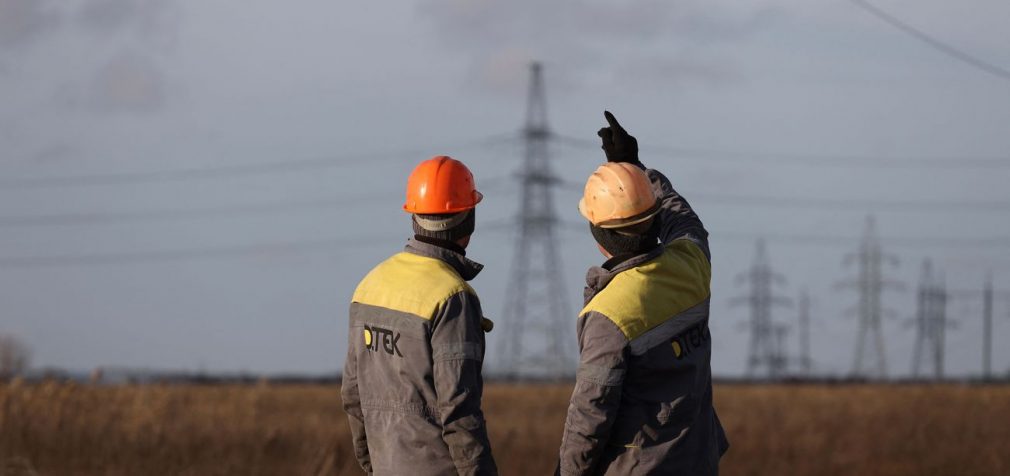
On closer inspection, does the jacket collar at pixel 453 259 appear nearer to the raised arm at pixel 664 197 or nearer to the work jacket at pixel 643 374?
the work jacket at pixel 643 374

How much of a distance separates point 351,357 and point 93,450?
22.0 feet

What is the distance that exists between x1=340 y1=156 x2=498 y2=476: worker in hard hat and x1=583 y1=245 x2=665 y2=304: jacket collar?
0.48 m

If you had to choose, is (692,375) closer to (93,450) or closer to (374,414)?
(374,414)

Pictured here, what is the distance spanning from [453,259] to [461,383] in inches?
23.9

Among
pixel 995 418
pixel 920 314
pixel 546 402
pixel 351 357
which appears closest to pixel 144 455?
pixel 351 357

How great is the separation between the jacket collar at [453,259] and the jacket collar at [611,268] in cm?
50

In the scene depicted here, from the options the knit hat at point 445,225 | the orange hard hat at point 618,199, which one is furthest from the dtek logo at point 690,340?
the knit hat at point 445,225

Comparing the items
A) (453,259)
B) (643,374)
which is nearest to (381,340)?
(453,259)

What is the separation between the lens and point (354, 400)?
675 centimetres

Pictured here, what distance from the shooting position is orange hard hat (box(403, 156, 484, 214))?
21.8 ft

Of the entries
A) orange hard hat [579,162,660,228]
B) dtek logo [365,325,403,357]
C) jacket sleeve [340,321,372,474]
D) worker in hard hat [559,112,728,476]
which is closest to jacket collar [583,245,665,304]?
worker in hard hat [559,112,728,476]

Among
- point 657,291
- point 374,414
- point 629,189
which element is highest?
point 629,189

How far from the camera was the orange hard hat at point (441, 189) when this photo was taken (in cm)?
665

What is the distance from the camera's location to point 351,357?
6746mm
